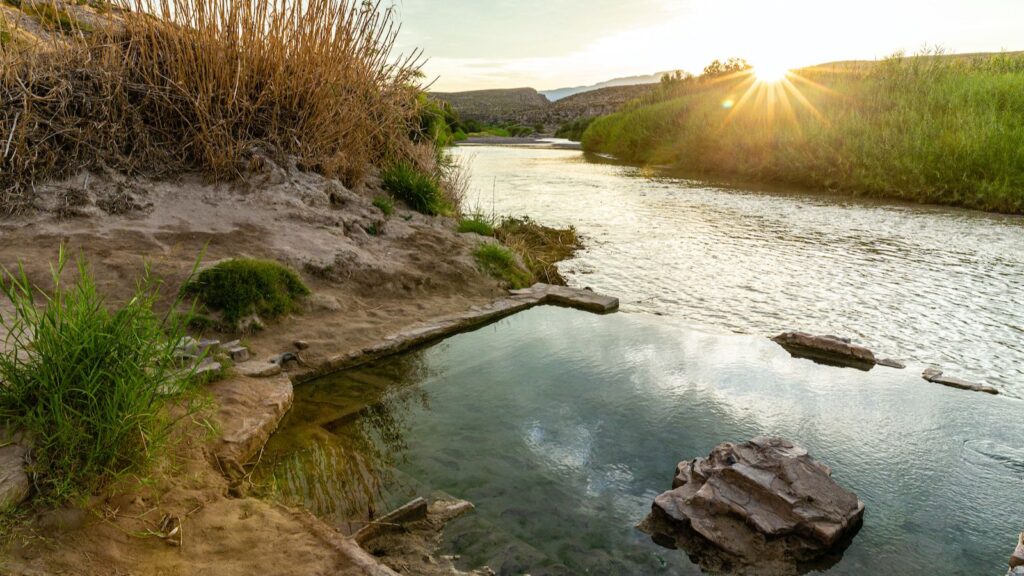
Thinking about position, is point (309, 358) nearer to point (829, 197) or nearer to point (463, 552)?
point (463, 552)

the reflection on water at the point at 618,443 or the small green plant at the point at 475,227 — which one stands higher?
the small green plant at the point at 475,227

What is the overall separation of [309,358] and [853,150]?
13.6 m

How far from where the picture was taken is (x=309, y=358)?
4598 millimetres

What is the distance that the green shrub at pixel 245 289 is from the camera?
189 inches

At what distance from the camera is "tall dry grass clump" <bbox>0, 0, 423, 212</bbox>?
5.90m

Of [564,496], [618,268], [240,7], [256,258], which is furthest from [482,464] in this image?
[240,7]

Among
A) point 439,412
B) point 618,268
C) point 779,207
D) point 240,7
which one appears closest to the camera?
point 439,412

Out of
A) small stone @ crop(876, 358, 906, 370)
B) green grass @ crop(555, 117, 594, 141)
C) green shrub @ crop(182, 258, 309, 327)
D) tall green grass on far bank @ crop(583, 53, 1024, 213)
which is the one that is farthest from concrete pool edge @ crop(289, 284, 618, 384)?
green grass @ crop(555, 117, 594, 141)

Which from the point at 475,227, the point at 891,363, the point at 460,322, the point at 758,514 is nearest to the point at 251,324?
the point at 460,322

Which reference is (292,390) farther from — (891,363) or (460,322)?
(891,363)

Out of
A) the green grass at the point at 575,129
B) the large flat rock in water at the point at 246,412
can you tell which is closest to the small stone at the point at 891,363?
the large flat rock in water at the point at 246,412

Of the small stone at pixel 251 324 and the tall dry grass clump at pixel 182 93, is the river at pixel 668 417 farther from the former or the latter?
the tall dry grass clump at pixel 182 93

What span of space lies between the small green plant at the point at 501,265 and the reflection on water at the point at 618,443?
1651mm

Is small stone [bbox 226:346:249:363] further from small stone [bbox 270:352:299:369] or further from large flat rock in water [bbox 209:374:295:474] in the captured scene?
large flat rock in water [bbox 209:374:295:474]
